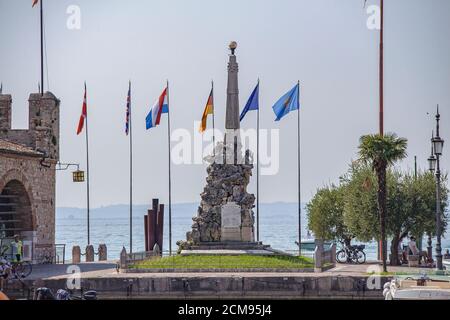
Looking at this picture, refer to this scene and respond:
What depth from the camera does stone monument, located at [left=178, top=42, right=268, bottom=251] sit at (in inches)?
1965

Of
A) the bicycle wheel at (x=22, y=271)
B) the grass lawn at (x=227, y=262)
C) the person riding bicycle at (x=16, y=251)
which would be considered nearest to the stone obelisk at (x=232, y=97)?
the grass lawn at (x=227, y=262)

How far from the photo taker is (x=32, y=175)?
5128cm

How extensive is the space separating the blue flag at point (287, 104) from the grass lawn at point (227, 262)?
8752mm

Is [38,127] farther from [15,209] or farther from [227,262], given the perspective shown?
[227,262]

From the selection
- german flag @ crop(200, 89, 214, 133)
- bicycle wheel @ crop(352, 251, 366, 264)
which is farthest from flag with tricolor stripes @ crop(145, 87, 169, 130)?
bicycle wheel @ crop(352, 251, 366, 264)

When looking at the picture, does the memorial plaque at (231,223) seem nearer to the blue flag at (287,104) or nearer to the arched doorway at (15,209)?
the blue flag at (287,104)

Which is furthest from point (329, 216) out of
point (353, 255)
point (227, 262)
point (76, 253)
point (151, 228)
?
point (227, 262)

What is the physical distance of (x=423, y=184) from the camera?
2023 inches

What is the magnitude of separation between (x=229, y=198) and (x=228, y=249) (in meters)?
3.16
